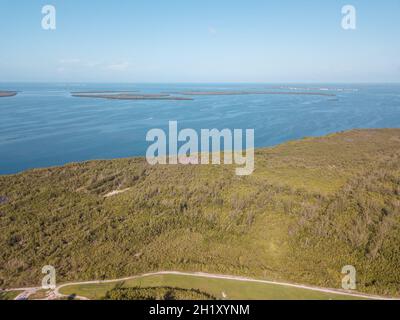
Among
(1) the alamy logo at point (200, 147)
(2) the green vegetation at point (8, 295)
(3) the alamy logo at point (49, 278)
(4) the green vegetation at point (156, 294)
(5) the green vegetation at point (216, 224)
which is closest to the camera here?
(4) the green vegetation at point (156, 294)

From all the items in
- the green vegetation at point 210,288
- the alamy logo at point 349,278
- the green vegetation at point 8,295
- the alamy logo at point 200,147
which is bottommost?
the green vegetation at point 8,295

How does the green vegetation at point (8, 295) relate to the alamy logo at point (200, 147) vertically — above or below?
below

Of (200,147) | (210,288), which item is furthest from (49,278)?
(200,147)

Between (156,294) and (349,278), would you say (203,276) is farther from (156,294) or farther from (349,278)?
(349,278)

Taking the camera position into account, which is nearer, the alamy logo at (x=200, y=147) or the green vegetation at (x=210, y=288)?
the green vegetation at (x=210, y=288)

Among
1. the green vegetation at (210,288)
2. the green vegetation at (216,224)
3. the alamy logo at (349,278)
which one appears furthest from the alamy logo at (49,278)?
the alamy logo at (349,278)

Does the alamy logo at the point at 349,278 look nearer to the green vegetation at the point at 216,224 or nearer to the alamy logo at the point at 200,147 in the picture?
the green vegetation at the point at 216,224
